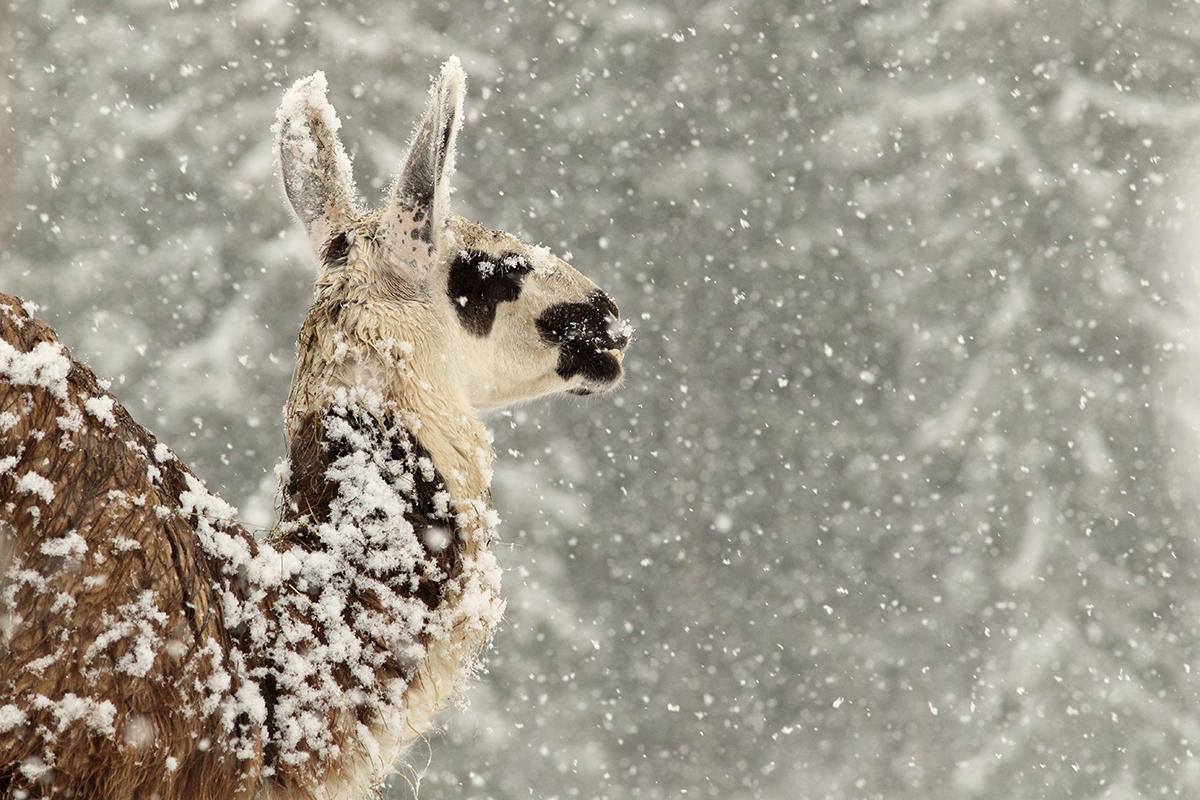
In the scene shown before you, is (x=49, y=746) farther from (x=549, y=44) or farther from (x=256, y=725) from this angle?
(x=549, y=44)

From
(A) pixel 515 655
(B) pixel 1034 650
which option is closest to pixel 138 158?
(A) pixel 515 655

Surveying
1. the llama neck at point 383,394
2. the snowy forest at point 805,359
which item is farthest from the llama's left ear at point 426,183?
the snowy forest at point 805,359

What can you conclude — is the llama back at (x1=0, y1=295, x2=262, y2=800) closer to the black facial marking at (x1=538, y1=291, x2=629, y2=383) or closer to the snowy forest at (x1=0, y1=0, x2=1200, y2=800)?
the black facial marking at (x1=538, y1=291, x2=629, y2=383)

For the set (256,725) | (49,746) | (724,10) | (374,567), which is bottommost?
(49,746)

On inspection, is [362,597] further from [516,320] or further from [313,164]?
[313,164]

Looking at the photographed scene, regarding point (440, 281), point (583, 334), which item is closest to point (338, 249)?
point (440, 281)

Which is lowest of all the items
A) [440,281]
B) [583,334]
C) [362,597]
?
[362,597]
